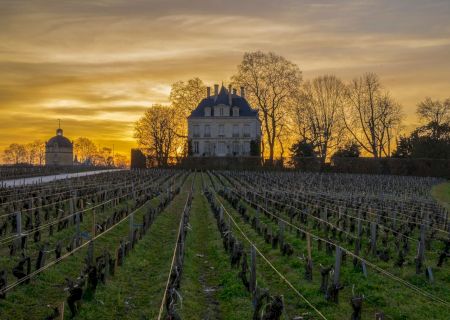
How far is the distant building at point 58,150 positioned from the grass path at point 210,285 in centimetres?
11518

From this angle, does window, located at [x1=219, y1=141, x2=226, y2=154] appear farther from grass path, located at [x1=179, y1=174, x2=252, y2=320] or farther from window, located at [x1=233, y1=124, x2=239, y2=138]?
grass path, located at [x1=179, y1=174, x2=252, y2=320]

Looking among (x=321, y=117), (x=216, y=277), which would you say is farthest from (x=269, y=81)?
(x=216, y=277)

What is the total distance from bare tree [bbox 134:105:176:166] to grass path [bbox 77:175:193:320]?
59073 mm

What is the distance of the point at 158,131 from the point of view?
74.9 metres

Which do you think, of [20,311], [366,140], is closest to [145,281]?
[20,311]

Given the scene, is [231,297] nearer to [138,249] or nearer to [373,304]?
[373,304]

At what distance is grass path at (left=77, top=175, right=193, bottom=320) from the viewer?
8391 millimetres

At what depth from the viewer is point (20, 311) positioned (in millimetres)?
8102

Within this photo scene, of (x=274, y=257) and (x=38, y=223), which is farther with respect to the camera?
(x=38, y=223)

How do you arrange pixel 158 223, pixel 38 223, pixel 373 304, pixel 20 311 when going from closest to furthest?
pixel 20 311 < pixel 373 304 < pixel 38 223 < pixel 158 223

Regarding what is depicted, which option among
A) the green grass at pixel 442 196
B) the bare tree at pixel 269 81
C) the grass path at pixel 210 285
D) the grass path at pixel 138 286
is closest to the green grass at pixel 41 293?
the grass path at pixel 138 286

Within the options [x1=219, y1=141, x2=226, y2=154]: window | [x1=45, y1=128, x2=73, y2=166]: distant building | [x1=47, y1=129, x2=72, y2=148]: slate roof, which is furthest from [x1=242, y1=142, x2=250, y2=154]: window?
[x1=47, y1=129, x2=72, y2=148]: slate roof

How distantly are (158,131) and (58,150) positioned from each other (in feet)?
196

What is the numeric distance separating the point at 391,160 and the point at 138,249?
161 ft
